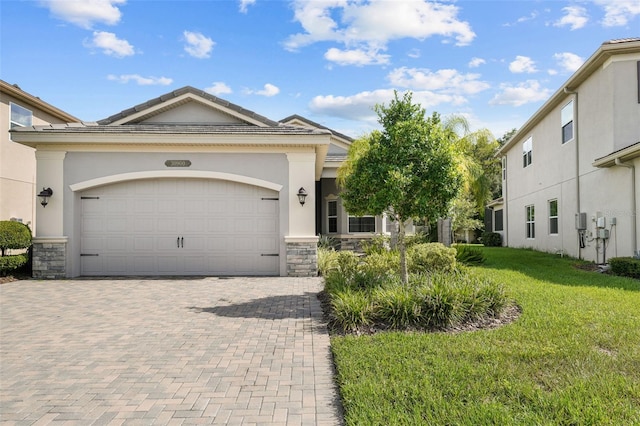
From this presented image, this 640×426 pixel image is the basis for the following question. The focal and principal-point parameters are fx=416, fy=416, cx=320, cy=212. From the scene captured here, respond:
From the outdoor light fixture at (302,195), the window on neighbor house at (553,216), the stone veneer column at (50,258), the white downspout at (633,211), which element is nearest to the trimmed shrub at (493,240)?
the window on neighbor house at (553,216)

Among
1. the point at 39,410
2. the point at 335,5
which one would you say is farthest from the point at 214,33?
the point at 39,410

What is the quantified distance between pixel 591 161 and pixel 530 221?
7486 millimetres

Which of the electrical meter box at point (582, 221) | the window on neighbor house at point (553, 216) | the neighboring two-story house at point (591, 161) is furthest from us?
the window on neighbor house at point (553, 216)

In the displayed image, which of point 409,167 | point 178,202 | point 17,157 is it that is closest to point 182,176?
point 178,202

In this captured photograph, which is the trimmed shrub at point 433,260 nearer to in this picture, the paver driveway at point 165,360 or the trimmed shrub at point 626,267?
the paver driveway at point 165,360

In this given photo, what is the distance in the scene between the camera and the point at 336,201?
1828 cm

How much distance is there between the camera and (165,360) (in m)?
4.92

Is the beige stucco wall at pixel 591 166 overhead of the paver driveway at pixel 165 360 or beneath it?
overhead

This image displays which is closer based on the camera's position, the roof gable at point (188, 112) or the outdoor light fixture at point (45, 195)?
the outdoor light fixture at point (45, 195)

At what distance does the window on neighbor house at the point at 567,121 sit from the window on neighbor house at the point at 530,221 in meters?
5.14

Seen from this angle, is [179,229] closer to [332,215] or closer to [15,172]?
[332,215]

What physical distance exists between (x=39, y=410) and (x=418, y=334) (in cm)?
429

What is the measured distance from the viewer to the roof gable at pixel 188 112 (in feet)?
41.3

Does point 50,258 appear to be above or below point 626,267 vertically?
above
